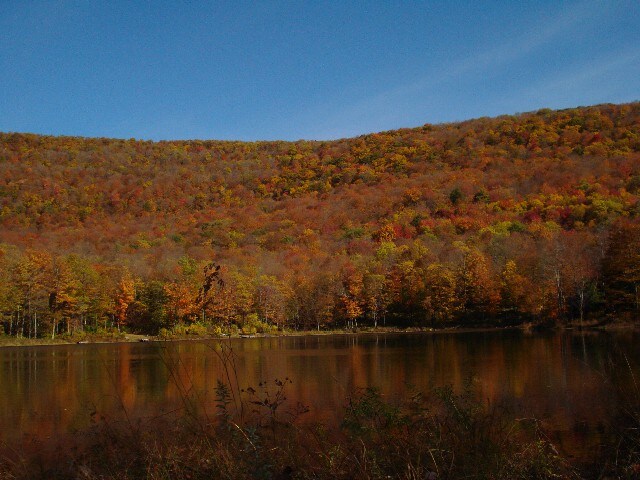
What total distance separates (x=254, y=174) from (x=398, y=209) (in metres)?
37.4

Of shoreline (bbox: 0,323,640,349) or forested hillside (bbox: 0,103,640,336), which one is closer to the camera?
shoreline (bbox: 0,323,640,349)

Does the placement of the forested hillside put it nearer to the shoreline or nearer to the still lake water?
the shoreline

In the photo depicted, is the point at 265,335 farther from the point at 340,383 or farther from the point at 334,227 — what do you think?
the point at 340,383

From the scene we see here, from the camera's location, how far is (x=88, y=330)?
173 ft

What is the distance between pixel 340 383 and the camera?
1444 centimetres

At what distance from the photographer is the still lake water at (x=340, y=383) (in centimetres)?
948

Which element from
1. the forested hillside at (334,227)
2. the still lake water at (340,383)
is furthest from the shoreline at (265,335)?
the still lake water at (340,383)

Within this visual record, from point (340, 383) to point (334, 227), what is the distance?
72607mm

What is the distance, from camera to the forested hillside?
50188 millimetres

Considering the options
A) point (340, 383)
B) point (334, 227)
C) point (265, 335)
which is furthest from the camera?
point (334, 227)

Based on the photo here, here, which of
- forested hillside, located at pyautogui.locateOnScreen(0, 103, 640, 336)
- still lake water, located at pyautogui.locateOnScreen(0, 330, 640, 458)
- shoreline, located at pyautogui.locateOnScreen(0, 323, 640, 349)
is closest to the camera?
still lake water, located at pyautogui.locateOnScreen(0, 330, 640, 458)

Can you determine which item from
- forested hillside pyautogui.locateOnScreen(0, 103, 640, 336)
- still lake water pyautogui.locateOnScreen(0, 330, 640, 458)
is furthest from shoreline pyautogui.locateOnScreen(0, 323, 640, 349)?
still lake water pyautogui.locateOnScreen(0, 330, 640, 458)

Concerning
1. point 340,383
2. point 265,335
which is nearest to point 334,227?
point 265,335

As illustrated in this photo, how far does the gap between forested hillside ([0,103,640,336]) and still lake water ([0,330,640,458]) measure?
18.7 feet
